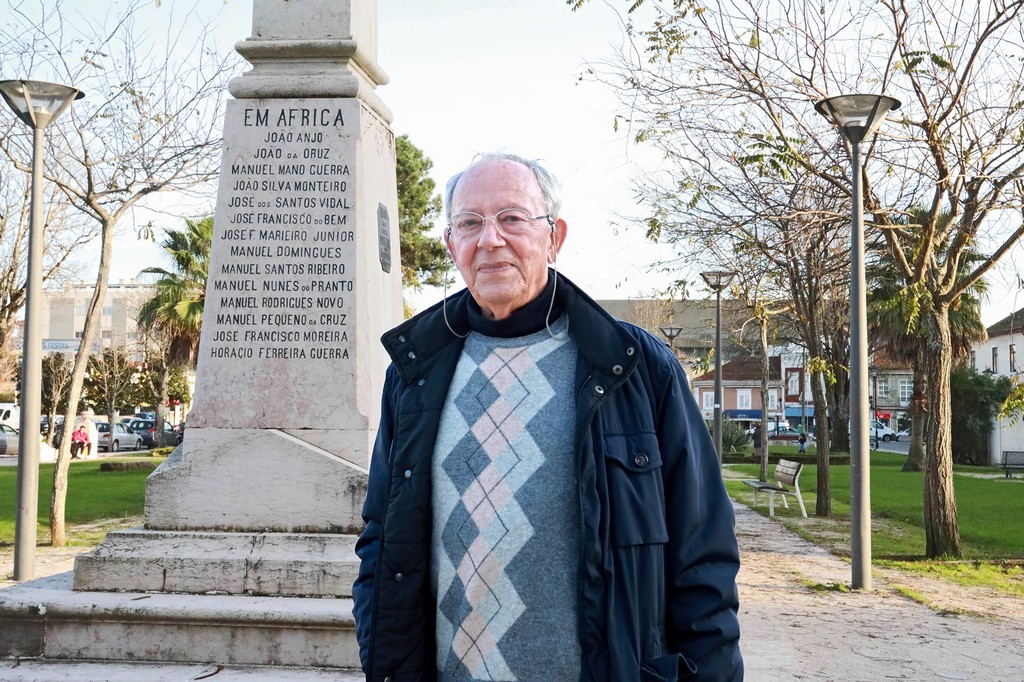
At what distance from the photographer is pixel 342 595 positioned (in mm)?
5230

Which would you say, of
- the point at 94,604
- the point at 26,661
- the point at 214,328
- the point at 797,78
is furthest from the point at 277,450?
the point at 797,78

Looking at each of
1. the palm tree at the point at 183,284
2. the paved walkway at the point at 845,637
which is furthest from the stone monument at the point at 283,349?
the palm tree at the point at 183,284

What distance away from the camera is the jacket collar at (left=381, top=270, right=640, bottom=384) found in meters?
2.47

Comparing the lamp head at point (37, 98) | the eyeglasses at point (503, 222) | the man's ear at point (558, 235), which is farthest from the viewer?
the lamp head at point (37, 98)

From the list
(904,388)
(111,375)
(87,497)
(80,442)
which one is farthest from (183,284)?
(904,388)

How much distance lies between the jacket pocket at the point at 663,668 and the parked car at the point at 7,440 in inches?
1627

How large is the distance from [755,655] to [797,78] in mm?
7393

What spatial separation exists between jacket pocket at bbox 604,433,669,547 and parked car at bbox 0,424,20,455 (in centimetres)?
4122

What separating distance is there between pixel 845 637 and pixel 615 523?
6119 millimetres

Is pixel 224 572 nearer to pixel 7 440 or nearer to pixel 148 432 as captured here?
pixel 7 440

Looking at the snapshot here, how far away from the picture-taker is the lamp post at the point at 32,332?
363 inches

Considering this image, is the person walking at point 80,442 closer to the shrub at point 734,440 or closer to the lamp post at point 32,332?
the shrub at point 734,440

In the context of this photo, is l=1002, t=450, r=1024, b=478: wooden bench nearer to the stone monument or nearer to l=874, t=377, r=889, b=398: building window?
the stone monument

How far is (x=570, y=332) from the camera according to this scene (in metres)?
2.61
